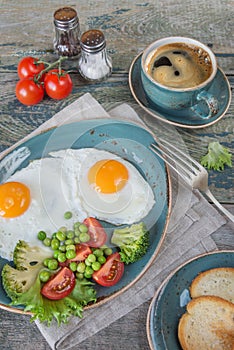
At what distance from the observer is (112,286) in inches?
82.0

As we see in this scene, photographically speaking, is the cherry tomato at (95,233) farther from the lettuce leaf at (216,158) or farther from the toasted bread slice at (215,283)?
the lettuce leaf at (216,158)

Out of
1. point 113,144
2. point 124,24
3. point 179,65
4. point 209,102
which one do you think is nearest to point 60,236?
point 113,144

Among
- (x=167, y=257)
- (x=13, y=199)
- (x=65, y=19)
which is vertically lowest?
(x=167, y=257)

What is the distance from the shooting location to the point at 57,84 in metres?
2.65

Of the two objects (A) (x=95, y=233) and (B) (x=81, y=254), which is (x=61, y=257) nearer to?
(B) (x=81, y=254)

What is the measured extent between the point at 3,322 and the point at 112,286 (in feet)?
1.59

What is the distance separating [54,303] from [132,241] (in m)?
0.43

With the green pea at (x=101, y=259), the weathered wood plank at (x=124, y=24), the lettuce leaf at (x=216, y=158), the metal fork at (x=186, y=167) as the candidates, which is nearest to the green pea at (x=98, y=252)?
the green pea at (x=101, y=259)

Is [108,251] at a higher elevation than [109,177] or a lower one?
lower

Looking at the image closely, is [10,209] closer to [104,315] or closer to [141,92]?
[104,315]

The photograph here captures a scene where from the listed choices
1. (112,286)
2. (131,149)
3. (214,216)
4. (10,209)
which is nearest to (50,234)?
(10,209)

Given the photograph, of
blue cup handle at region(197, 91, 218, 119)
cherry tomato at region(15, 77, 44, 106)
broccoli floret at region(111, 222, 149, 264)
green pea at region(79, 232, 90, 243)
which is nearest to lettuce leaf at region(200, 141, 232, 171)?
blue cup handle at region(197, 91, 218, 119)

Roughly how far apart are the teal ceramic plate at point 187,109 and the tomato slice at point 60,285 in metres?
0.95

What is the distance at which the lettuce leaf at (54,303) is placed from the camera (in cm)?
196
